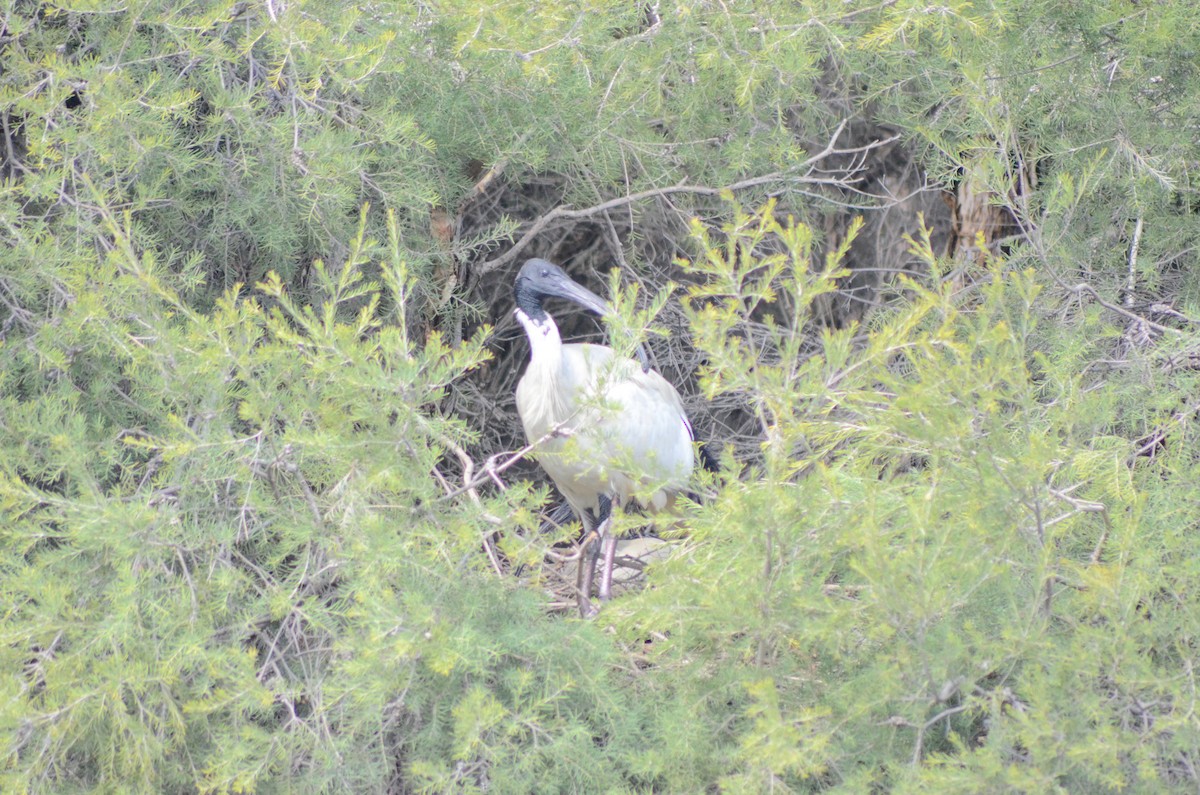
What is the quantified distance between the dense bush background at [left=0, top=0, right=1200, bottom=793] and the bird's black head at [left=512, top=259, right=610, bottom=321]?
29 cm

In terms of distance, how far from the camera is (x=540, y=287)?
197 inches

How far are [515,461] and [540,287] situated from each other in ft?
4.66

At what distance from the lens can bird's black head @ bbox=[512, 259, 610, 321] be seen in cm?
500

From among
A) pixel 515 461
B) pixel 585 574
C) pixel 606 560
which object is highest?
pixel 515 461

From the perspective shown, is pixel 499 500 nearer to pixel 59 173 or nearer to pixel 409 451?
pixel 409 451

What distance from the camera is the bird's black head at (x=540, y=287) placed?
5.00 meters

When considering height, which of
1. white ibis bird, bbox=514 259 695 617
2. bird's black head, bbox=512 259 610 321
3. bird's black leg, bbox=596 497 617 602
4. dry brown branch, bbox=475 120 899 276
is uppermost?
dry brown branch, bbox=475 120 899 276

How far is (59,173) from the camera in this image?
3863 mm

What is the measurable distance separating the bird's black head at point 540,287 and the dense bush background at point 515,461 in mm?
287

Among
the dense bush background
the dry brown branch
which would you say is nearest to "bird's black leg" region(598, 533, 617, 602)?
the dense bush background

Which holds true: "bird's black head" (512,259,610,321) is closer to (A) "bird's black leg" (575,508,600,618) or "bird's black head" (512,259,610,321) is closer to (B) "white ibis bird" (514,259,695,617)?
(B) "white ibis bird" (514,259,695,617)

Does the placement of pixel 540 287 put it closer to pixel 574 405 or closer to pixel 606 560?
pixel 574 405

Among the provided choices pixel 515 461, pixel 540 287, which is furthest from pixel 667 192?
pixel 515 461

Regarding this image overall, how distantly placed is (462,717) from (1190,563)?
5.04 ft
